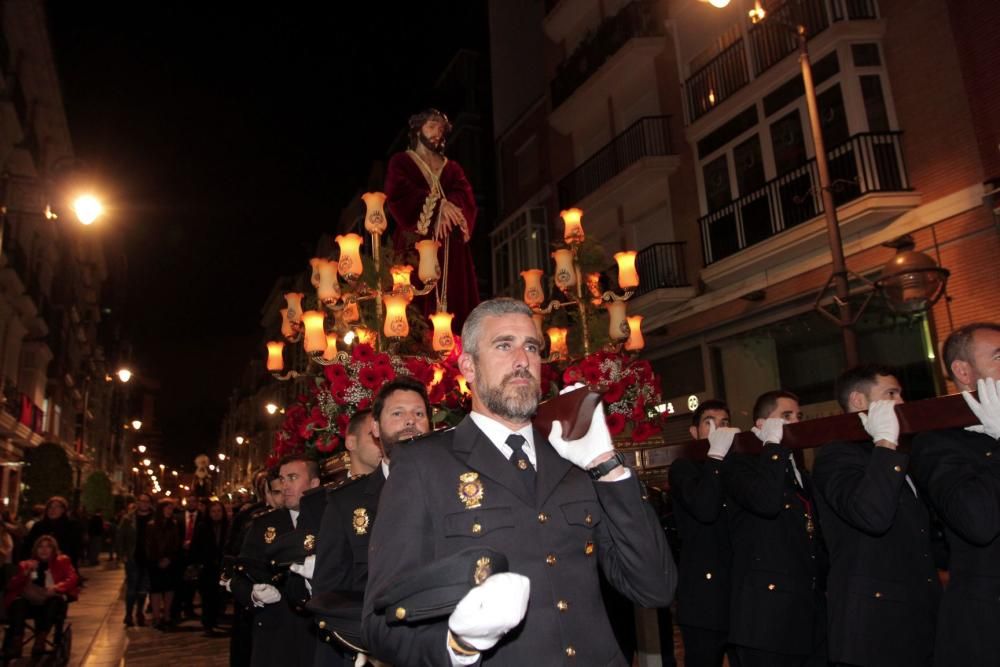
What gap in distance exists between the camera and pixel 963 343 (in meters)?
3.36

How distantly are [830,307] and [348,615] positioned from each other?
42.4ft

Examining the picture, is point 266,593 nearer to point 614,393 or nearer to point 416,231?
point 614,393

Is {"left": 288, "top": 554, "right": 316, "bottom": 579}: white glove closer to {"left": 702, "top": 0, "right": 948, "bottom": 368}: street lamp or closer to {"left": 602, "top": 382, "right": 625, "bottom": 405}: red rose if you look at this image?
{"left": 602, "top": 382, "right": 625, "bottom": 405}: red rose

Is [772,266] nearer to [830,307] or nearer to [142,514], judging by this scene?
[830,307]

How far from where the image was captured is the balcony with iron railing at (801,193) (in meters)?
12.3

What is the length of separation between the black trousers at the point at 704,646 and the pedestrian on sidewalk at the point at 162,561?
1034cm

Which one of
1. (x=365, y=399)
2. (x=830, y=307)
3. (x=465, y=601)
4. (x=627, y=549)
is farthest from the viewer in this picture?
(x=830, y=307)

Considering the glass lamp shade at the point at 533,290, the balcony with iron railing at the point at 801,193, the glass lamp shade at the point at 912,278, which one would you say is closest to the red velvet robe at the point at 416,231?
the glass lamp shade at the point at 533,290

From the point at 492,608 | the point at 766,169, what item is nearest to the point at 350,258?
the point at 492,608

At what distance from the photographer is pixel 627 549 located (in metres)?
2.42

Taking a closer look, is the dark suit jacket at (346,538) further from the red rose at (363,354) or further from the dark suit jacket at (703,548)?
the dark suit jacket at (703,548)

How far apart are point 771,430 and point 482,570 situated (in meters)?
3.07

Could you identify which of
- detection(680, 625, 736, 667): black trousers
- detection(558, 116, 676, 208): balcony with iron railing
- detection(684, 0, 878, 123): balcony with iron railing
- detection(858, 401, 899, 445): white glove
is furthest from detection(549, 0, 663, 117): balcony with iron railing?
detection(858, 401, 899, 445): white glove

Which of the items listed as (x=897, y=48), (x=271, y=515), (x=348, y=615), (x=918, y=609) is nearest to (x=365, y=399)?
(x=271, y=515)
